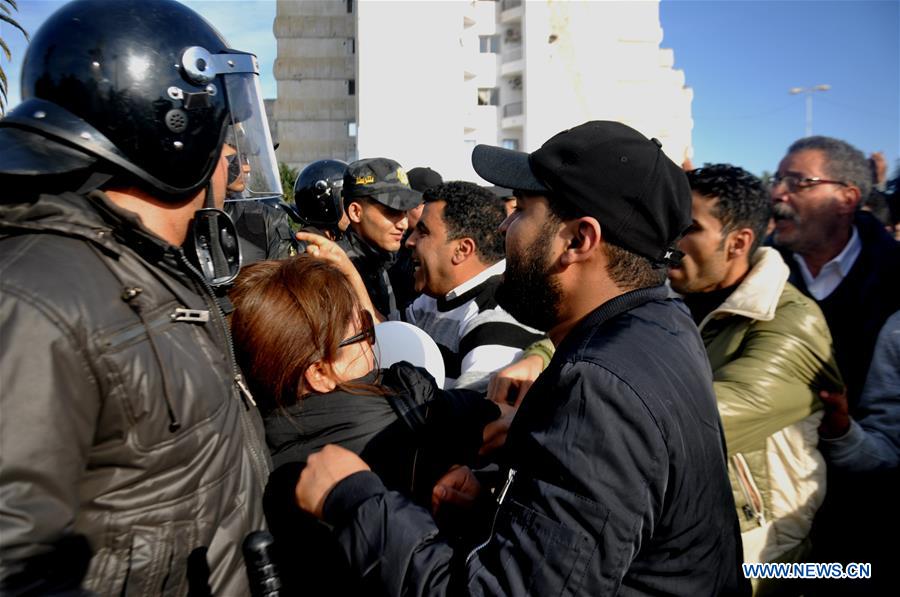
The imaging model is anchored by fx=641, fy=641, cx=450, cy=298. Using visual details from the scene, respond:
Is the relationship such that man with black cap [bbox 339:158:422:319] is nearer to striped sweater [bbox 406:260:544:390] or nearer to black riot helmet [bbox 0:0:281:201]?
striped sweater [bbox 406:260:544:390]

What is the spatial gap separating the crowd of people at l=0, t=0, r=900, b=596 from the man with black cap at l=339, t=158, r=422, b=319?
2701mm

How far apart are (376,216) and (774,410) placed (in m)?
3.45

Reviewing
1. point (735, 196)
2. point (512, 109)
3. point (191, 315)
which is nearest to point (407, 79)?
point (512, 109)

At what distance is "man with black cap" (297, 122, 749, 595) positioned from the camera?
1.29 m

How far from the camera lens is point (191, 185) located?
5.24 ft

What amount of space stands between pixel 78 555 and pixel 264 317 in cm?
78

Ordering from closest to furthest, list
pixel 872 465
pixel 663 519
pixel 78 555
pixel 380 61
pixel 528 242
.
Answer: pixel 78 555, pixel 663 519, pixel 528 242, pixel 872 465, pixel 380 61

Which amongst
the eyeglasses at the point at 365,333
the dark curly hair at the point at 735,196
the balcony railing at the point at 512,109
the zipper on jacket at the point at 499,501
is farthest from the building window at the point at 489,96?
the zipper on jacket at the point at 499,501

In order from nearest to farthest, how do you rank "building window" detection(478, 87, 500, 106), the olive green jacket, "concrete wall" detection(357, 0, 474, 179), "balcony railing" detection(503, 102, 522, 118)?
the olive green jacket, "concrete wall" detection(357, 0, 474, 179), "balcony railing" detection(503, 102, 522, 118), "building window" detection(478, 87, 500, 106)

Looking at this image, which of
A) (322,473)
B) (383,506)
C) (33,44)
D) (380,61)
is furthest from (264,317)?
(380,61)

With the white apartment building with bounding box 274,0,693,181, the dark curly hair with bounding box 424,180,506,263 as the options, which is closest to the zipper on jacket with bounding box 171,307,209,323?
the dark curly hair with bounding box 424,180,506,263

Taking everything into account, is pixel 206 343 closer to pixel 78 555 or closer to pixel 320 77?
pixel 78 555

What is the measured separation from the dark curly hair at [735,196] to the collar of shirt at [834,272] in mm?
1091

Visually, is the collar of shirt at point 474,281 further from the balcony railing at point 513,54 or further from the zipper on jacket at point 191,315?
the balcony railing at point 513,54
